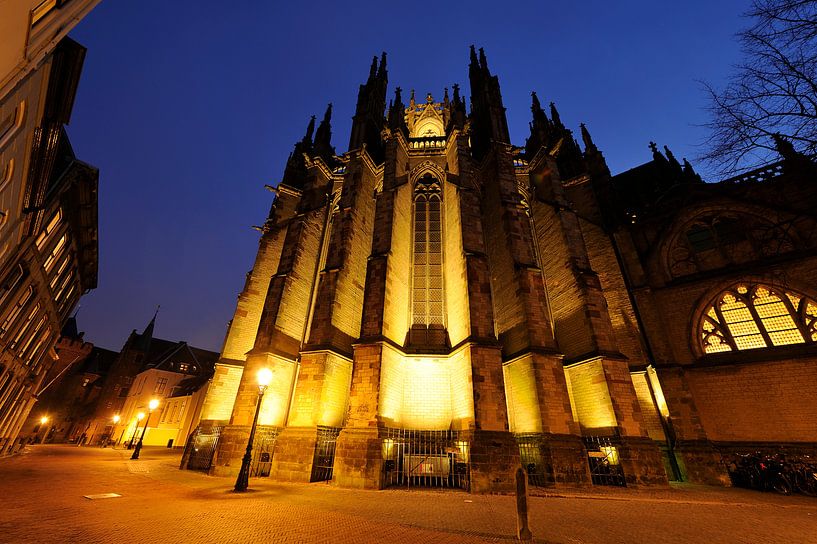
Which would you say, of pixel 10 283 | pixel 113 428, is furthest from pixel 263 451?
pixel 113 428

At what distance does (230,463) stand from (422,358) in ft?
24.0

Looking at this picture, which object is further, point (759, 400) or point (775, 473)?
point (759, 400)

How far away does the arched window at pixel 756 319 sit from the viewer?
12.0 metres

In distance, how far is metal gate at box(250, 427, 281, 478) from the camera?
10.4m

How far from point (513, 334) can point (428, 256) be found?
5.33m

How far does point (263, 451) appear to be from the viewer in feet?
35.0

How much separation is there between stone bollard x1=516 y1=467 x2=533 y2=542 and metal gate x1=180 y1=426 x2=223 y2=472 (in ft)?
39.8

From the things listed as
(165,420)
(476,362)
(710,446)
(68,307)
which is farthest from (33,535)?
(165,420)

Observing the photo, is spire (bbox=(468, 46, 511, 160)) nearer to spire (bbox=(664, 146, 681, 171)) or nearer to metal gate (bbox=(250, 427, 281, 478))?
spire (bbox=(664, 146, 681, 171))

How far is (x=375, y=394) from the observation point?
938 centimetres

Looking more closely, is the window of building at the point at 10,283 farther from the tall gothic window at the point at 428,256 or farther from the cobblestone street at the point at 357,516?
the tall gothic window at the point at 428,256

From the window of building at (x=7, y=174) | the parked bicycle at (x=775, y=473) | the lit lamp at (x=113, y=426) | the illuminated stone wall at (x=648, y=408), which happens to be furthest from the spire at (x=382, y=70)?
the lit lamp at (x=113, y=426)

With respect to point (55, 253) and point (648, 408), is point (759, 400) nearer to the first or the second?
point (648, 408)

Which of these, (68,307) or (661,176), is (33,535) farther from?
(661,176)
